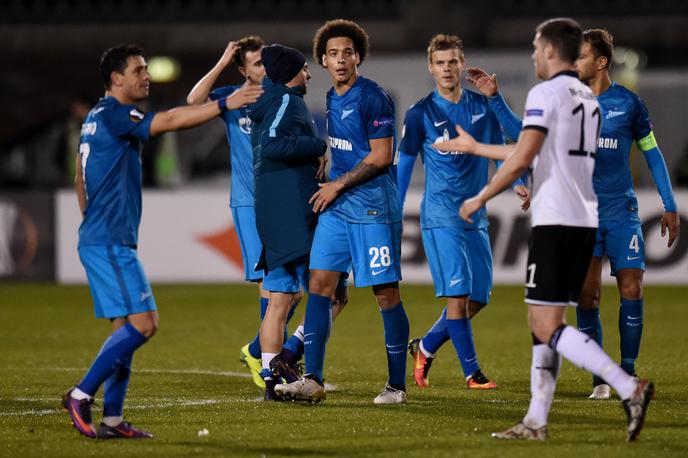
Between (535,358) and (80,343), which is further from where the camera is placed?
(80,343)

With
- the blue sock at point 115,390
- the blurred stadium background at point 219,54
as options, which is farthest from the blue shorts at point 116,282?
the blurred stadium background at point 219,54

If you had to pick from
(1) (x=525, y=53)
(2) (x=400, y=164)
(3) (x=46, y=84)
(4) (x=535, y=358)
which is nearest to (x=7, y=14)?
(3) (x=46, y=84)

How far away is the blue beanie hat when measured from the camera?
25.5ft

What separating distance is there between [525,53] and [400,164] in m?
18.0

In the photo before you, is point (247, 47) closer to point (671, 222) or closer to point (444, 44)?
point (444, 44)

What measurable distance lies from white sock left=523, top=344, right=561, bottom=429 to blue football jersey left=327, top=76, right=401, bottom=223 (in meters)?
1.74

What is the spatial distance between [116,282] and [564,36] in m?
2.52

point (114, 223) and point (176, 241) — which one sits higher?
point (114, 223)

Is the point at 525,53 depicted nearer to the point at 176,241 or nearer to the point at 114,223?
the point at 176,241

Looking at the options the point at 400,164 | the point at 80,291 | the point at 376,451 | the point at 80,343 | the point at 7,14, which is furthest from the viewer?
the point at 7,14

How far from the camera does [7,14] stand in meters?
29.7

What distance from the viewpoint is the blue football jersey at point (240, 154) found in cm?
891

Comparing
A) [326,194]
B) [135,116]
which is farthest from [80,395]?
[326,194]

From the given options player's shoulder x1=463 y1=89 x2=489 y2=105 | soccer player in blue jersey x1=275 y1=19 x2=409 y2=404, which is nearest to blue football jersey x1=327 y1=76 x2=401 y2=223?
soccer player in blue jersey x1=275 y1=19 x2=409 y2=404
